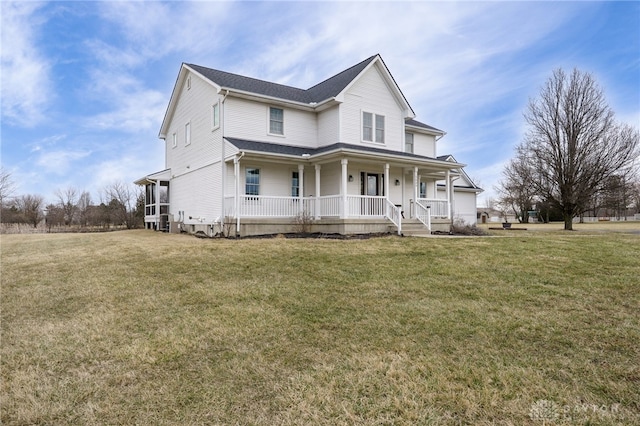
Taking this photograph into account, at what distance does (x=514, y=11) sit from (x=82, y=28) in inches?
603

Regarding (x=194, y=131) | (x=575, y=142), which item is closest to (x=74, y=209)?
(x=194, y=131)

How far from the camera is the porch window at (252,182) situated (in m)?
A: 16.1

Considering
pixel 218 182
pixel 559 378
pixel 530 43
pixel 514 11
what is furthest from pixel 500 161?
pixel 559 378

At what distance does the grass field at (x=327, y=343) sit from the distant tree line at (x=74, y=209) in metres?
30.4

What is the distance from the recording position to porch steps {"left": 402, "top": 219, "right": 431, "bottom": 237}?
15578mm

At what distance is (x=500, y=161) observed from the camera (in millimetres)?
44156

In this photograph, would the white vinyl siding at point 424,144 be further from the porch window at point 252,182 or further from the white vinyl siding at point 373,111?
the porch window at point 252,182

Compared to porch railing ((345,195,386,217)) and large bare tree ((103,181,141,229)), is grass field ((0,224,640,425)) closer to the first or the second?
porch railing ((345,195,386,217))

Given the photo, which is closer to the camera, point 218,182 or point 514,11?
point 514,11

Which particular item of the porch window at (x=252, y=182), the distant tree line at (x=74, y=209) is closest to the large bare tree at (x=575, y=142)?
the porch window at (x=252, y=182)

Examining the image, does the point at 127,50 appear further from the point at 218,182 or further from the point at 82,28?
the point at 218,182

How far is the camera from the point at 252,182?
16.2 m

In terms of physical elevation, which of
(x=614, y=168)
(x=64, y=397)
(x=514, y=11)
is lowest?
(x=64, y=397)

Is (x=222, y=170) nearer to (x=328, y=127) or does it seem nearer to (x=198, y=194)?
(x=198, y=194)
